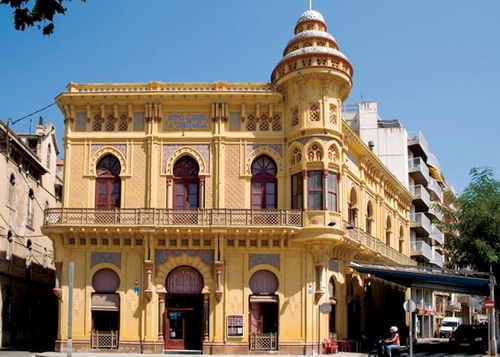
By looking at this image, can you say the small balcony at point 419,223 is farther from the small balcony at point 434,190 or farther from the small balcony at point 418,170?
the small balcony at point 434,190

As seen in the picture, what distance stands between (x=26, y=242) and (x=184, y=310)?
13951mm

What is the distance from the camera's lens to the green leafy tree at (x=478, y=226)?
123 ft

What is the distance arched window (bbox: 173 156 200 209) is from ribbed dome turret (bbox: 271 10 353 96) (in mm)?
5812

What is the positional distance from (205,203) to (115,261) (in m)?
4.94

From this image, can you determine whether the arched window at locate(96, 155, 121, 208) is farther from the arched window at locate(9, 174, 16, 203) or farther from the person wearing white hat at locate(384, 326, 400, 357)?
the person wearing white hat at locate(384, 326, 400, 357)

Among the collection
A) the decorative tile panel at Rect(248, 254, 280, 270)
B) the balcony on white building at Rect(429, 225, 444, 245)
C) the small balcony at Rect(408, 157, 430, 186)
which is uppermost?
the small balcony at Rect(408, 157, 430, 186)

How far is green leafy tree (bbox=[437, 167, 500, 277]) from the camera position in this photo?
3734cm

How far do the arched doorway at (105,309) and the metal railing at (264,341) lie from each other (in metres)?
6.17

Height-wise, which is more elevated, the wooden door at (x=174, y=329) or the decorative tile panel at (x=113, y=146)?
the decorative tile panel at (x=113, y=146)

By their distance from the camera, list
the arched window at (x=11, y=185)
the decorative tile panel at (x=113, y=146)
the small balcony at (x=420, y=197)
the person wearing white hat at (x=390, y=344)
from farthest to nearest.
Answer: the small balcony at (x=420, y=197), the arched window at (x=11, y=185), the decorative tile panel at (x=113, y=146), the person wearing white hat at (x=390, y=344)

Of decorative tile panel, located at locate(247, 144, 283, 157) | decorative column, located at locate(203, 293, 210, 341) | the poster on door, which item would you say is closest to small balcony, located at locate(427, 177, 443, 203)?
decorative tile panel, located at locate(247, 144, 283, 157)

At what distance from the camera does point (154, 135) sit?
3359 cm

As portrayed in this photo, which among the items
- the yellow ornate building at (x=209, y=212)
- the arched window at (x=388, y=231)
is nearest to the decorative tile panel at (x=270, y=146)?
the yellow ornate building at (x=209, y=212)

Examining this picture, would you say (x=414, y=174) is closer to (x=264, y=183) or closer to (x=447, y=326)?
(x=447, y=326)
